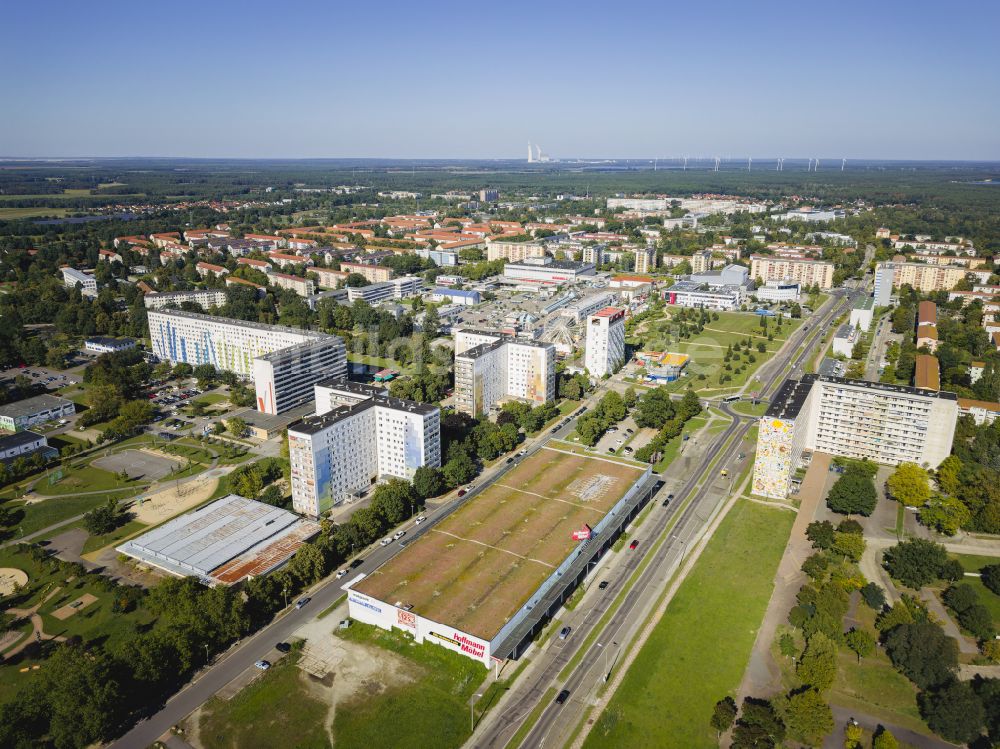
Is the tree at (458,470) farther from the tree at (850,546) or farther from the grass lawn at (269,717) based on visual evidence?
the tree at (850,546)

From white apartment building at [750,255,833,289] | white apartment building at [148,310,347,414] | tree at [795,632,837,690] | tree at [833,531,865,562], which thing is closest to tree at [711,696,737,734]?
tree at [795,632,837,690]

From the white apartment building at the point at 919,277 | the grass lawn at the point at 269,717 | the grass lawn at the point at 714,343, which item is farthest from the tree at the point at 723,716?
the white apartment building at the point at 919,277

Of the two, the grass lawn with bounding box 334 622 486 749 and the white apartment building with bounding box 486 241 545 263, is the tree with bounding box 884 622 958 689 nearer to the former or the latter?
the grass lawn with bounding box 334 622 486 749

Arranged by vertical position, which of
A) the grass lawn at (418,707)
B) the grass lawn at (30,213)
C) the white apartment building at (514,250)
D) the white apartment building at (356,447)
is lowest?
the grass lawn at (418,707)

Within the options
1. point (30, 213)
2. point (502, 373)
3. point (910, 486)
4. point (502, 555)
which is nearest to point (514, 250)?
point (502, 373)

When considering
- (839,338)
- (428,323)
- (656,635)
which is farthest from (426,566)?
A: (839,338)

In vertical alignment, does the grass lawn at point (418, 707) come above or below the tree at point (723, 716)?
below
